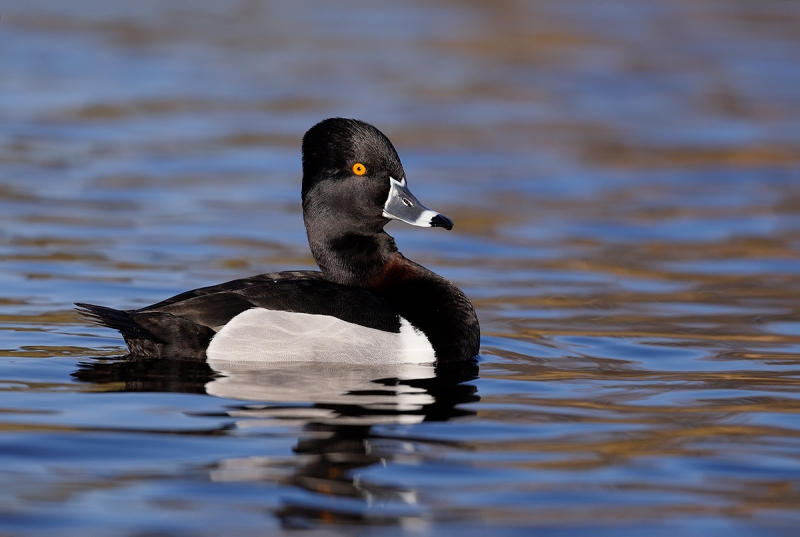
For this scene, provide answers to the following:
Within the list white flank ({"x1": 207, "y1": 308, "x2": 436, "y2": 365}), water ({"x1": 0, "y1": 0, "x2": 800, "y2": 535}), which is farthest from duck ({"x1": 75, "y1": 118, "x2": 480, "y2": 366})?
water ({"x1": 0, "y1": 0, "x2": 800, "y2": 535})

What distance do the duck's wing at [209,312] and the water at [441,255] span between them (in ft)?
0.52

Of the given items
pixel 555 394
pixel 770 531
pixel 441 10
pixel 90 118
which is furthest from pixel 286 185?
pixel 441 10

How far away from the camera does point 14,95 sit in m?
16.8

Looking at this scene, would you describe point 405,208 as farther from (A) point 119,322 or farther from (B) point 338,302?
(A) point 119,322

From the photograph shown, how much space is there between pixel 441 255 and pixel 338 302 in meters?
3.84

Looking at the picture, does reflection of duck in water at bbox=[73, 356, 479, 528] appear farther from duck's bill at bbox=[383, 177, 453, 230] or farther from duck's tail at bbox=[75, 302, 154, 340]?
duck's bill at bbox=[383, 177, 453, 230]

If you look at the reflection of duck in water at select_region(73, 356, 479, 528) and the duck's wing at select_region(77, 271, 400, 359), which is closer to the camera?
the reflection of duck in water at select_region(73, 356, 479, 528)

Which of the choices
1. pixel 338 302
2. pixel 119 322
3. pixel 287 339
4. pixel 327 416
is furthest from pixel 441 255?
pixel 327 416

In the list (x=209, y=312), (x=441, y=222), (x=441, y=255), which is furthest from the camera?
(x=441, y=255)

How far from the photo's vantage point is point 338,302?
6.51 metres

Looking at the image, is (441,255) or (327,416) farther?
(441,255)

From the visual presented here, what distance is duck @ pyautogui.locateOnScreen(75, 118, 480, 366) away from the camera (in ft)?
21.2

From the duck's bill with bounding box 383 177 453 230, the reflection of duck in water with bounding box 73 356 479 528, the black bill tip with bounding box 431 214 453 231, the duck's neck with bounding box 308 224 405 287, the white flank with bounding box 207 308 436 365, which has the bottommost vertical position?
the reflection of duck in water with bounding box 73 356 479 528

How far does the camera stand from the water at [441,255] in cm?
474
